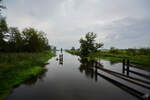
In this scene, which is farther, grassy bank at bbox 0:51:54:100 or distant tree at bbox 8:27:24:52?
distant tree at bbox 8:27:24:52

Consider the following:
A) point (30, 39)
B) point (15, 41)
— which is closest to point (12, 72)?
point (30, 39)

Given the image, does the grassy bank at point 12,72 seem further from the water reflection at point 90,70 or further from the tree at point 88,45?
the tree at point 88,45

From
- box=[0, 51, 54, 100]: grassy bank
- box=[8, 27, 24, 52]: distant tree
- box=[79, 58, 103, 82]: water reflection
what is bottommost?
box=[79, 58, 103, 82]: water reflection

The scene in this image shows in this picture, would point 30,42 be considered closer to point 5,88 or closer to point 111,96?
point 5,88

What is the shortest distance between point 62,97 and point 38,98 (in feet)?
4.85

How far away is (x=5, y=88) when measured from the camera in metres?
4.86

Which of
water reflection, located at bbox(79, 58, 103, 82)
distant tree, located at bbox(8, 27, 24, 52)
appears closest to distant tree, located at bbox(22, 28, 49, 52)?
distant tree, located at bbox(8, 27, 24, 52)

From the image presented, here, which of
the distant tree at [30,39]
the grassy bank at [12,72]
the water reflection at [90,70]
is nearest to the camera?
the grassy bank at [12,72]

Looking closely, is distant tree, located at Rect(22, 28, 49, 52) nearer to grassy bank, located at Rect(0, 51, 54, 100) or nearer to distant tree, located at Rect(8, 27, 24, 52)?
distant tree, located at Rect(8, 27, 24, 52)

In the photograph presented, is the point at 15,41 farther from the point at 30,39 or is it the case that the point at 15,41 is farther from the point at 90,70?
the point at 90,70

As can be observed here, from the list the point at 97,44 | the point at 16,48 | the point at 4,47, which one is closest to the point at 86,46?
the point at 97,44

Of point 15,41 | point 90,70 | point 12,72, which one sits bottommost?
point 90,70

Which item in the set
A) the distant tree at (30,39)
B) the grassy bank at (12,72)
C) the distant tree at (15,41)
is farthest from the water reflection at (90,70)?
the distant tree at (15,41)

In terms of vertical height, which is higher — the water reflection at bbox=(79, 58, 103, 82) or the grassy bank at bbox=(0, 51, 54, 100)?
the grassy bank at bbox=(0, 51, 54, 100)
